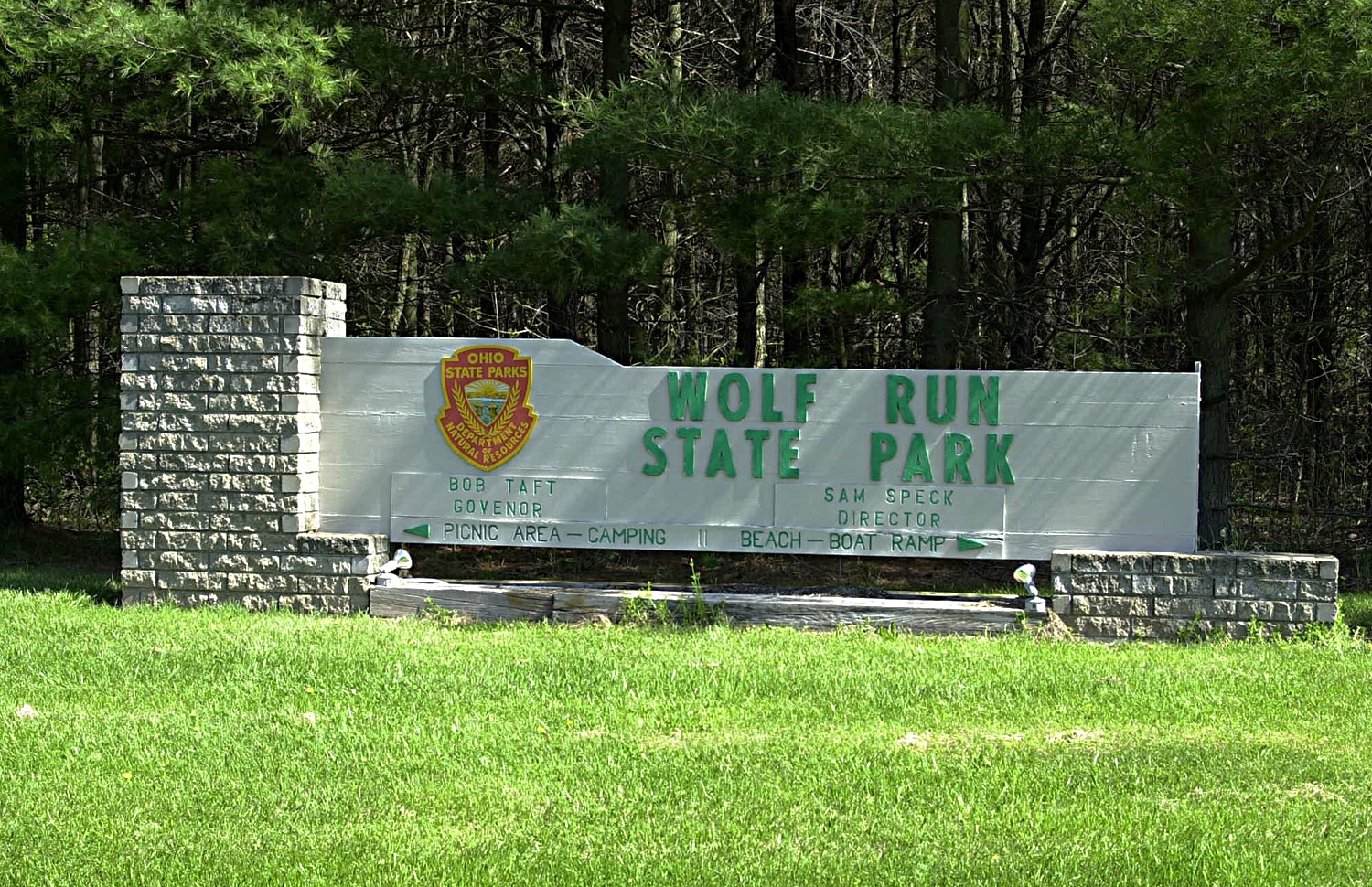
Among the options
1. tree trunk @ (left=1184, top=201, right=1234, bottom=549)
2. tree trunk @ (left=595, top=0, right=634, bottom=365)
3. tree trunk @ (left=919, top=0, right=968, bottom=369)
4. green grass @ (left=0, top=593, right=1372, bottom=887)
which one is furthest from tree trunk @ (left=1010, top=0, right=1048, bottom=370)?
green grass @ (left=0, top=593, right=1372, bottom=887)

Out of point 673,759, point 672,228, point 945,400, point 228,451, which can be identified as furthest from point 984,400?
point 672,228

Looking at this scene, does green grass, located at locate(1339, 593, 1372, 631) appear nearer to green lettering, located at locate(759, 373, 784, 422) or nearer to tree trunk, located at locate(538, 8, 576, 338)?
green lettering, located at locate(759, 373, 784, 422)

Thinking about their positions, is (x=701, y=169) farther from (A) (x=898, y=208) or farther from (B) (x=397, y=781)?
(B) (x=397, y=781)

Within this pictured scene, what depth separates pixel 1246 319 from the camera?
50.6ft

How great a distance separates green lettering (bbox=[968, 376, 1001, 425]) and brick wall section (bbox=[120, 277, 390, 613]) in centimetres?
385

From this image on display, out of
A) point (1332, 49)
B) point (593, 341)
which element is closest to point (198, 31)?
point (1332, 49)

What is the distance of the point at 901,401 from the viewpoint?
8414 mm

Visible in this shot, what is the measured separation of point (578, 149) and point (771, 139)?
182cm

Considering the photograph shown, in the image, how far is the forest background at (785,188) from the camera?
1000cm

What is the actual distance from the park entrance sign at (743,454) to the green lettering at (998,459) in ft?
0.04

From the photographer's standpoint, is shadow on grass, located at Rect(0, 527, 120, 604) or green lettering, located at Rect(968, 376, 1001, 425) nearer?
green lettering, located at Rect(968, 376, 1001, 425)

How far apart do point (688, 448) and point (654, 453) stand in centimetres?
22

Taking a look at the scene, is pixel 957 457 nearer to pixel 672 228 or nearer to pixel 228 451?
pixel 228 451

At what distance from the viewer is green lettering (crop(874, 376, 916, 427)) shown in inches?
331
